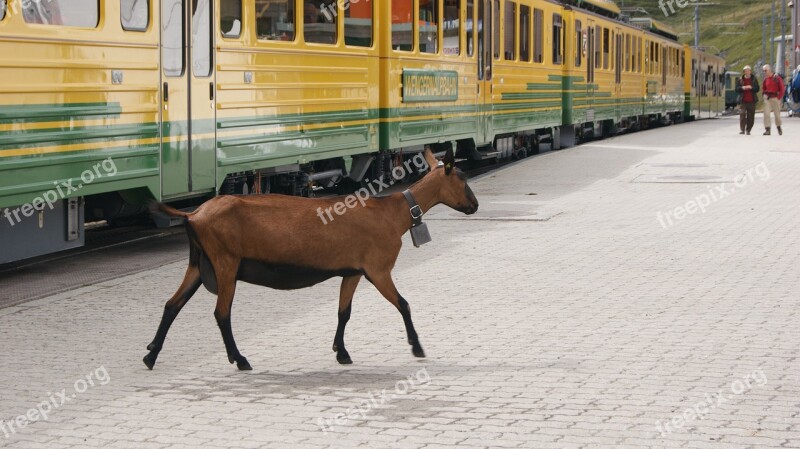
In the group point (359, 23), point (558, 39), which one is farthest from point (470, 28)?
point (558, 39)

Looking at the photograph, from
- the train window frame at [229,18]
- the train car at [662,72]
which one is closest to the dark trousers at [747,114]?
the train car at [662,72]

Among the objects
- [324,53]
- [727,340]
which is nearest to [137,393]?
[727,340]

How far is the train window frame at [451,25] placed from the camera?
59.0 feet

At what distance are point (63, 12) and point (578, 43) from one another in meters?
18.9

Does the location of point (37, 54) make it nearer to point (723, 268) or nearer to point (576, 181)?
point (723, 268)

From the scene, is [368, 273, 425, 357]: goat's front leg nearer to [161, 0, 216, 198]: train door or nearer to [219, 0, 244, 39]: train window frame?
[161, 0, 216, 198]: train door

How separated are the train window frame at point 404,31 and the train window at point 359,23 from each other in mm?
576

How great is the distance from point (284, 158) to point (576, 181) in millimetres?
7229

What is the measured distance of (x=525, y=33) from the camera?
75.0 feet

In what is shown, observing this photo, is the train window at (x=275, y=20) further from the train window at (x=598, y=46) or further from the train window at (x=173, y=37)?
the train window at (x=598, y=46)

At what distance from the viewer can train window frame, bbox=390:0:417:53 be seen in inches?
633

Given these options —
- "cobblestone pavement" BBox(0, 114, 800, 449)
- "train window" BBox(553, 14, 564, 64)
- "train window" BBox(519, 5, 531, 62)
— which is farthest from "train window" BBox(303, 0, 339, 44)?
"train window" BBox(553, 14, 564, 64)

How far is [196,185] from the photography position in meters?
11.8

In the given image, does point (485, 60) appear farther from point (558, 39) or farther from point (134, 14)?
point (134, 14)
